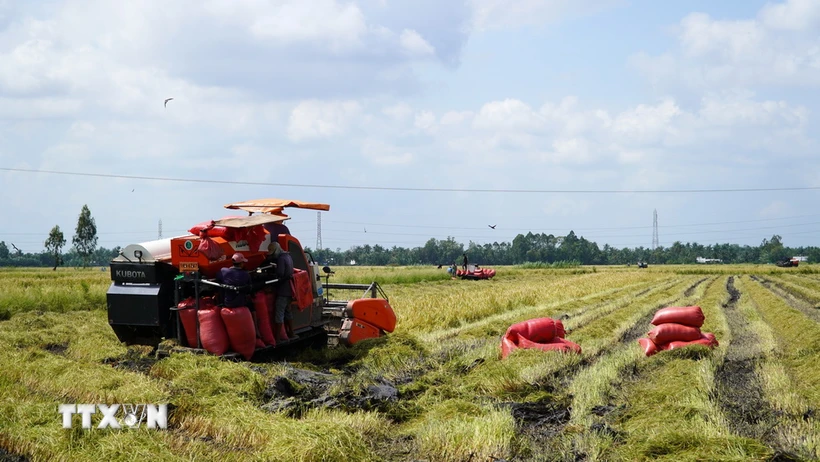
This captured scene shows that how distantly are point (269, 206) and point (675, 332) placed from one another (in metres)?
7.07

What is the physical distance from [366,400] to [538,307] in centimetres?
1409

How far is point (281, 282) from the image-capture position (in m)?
11.3

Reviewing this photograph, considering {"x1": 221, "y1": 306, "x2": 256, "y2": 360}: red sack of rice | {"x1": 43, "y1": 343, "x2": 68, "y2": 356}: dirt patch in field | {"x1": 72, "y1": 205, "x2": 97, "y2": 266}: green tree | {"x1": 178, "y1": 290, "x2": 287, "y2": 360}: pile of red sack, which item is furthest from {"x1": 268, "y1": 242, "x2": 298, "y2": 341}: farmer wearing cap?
{"x1": 72, "y1": 205, "x2": 97, "y2": 266}: green tree

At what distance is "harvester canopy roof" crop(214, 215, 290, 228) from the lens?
34.8 ft

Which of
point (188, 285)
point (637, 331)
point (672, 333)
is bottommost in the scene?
point (637, 331)

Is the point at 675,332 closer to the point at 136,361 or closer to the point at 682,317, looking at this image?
the point at 682,317

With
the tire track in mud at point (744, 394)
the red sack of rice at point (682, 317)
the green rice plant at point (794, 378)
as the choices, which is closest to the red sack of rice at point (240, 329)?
the tire track in mud at point (744, 394)

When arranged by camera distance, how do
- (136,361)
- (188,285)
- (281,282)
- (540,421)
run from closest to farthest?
(540,421) → (136,361) → (188,285) → (281,282)

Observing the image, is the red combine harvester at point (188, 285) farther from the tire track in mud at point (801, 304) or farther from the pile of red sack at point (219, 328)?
the tire track in mud at point (801, 304)

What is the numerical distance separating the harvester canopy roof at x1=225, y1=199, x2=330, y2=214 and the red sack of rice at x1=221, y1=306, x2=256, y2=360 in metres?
2.33

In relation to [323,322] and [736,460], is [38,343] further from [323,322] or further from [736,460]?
[736,460]

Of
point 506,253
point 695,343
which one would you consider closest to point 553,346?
point 695,343

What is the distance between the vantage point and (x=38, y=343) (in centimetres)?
1301

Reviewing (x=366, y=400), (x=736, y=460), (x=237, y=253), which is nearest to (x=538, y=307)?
(x=237, y=253)
